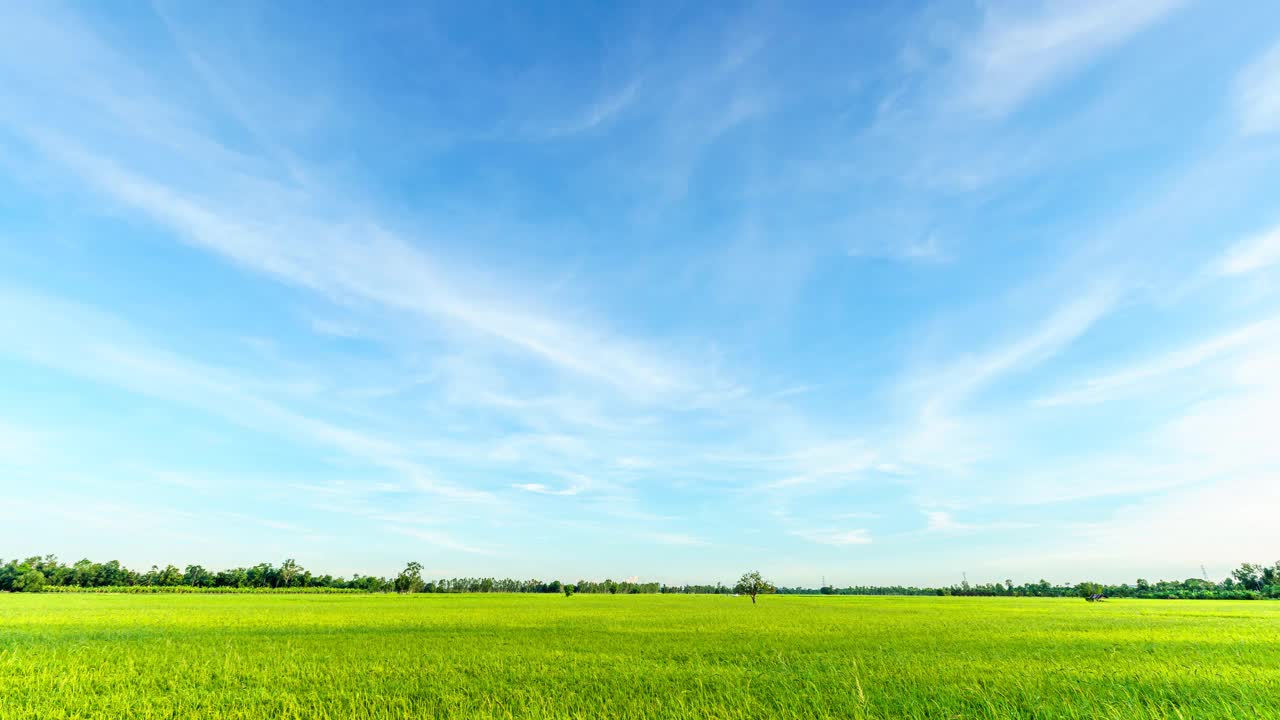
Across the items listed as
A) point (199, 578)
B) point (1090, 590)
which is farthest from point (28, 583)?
point (1090, 590)

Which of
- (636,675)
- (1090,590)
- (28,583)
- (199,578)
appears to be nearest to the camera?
(636,675)

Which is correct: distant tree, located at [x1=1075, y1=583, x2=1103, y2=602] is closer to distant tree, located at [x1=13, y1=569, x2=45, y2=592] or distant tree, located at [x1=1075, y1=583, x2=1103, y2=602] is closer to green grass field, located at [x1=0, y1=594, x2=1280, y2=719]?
green grass field, located at [x1=0, y1=594, x2=1280, y2=719]

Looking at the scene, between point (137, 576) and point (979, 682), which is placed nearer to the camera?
point (979, 682)

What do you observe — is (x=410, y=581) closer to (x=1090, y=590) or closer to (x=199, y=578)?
(x=199, y=578)

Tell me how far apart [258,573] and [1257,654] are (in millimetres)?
177689

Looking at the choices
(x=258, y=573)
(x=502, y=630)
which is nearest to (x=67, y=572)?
(x=258, y=573)

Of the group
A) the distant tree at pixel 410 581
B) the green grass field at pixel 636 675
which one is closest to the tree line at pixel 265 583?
the distant tree at pixel 410 581

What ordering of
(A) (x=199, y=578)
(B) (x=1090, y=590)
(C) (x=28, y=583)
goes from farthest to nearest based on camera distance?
(A) (x=199, y=578) < (B) (x=1090, y=590) < (C) (x=28, y=583)

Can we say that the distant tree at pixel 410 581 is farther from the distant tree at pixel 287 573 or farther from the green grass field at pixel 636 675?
the green grass field at pixel 636 675

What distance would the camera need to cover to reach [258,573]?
137875mm

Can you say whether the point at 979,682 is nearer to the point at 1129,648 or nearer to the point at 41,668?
the point at 1129,648

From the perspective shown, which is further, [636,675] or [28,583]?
[28,583]

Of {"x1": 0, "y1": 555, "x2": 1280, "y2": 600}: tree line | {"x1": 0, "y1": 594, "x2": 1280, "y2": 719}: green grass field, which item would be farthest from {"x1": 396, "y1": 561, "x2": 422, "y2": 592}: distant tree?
{"x1": 0, "y1": 594, "x2": 1280, "y2": 719}: green grass field

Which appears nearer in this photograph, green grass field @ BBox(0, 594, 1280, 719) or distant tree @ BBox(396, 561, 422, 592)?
green grass field @ BBox(0, 594, 1280, 719)
